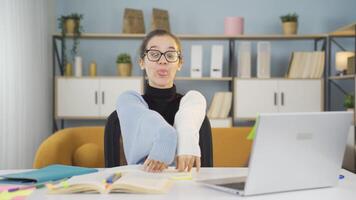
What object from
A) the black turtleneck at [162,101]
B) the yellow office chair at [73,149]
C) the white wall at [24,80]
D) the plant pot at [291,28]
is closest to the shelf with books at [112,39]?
the white wall at [24,80]

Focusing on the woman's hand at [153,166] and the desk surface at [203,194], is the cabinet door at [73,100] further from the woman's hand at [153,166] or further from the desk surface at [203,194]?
the desk surface at [203,194]

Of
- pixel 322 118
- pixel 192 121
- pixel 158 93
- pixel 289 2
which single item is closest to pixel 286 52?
pixel 289 2

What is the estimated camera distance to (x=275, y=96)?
4719mm

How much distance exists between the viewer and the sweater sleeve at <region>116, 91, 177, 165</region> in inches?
66.9

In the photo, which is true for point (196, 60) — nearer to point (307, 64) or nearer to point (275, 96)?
point (275, 96)

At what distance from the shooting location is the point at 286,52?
16.5 ft

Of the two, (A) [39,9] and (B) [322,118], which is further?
(A) [39,9]

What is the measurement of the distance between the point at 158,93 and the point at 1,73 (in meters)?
1.94

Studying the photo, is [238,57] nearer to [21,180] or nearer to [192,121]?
[192,121]

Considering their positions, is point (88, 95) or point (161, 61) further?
point (88, 95)

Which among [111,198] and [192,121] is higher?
[192,121]

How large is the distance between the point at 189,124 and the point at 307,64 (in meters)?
3.19

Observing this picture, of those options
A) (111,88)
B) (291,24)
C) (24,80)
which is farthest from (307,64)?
(24,80)

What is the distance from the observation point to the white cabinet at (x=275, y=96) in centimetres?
470
